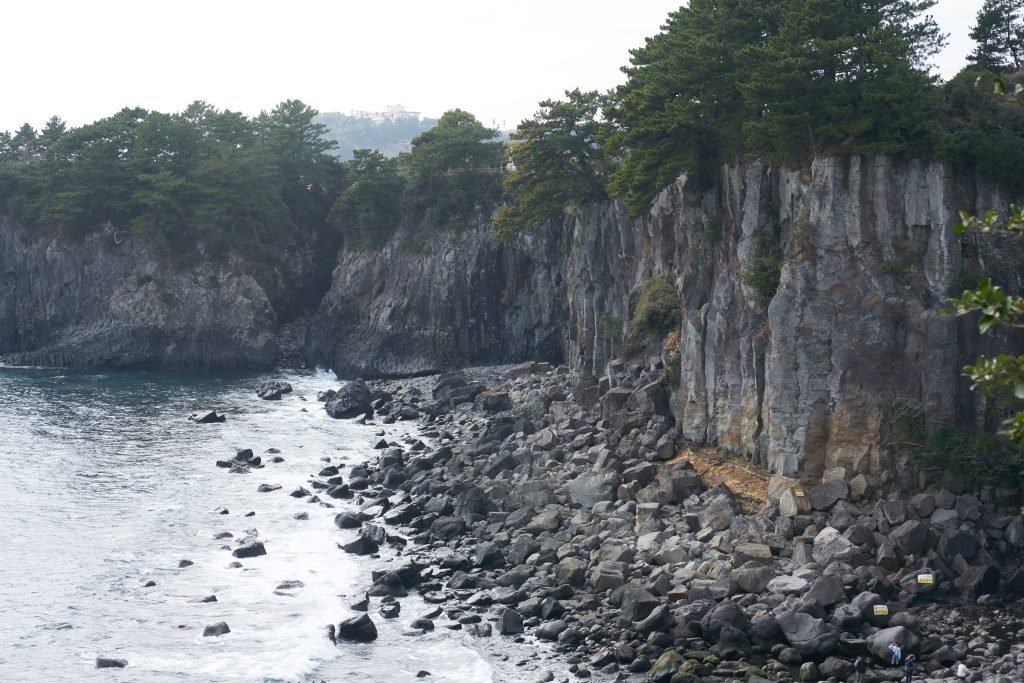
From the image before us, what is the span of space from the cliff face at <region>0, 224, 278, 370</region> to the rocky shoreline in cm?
4667

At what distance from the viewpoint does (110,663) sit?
3070cm

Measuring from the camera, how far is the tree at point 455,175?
89938mm

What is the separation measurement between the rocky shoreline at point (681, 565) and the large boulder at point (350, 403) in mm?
20904

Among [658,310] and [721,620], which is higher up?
[658,310]

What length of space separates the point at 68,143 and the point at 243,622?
3058 inches

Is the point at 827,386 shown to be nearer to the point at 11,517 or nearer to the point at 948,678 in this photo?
the point at 948,678

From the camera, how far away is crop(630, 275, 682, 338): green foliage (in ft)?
174

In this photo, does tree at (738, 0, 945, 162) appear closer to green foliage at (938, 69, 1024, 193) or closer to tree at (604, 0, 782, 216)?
green foliage at (938, 69, 1024, 193)

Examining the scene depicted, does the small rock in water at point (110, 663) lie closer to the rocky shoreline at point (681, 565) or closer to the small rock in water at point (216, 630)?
the small rock in water at point (216, 630)

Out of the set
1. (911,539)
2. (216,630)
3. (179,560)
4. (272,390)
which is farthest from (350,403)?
(911,539)

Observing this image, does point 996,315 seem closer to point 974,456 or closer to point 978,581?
point 978,581

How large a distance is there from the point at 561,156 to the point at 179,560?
128ft

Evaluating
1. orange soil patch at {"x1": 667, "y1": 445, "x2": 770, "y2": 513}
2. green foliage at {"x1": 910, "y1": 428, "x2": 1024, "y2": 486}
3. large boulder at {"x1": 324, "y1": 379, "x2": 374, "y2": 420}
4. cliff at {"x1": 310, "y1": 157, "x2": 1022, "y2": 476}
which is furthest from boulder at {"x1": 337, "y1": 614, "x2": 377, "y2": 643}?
large boulder at {"x1": 324, "y1": 379, "x2": 374, "y2": 420}

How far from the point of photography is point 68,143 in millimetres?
98188
